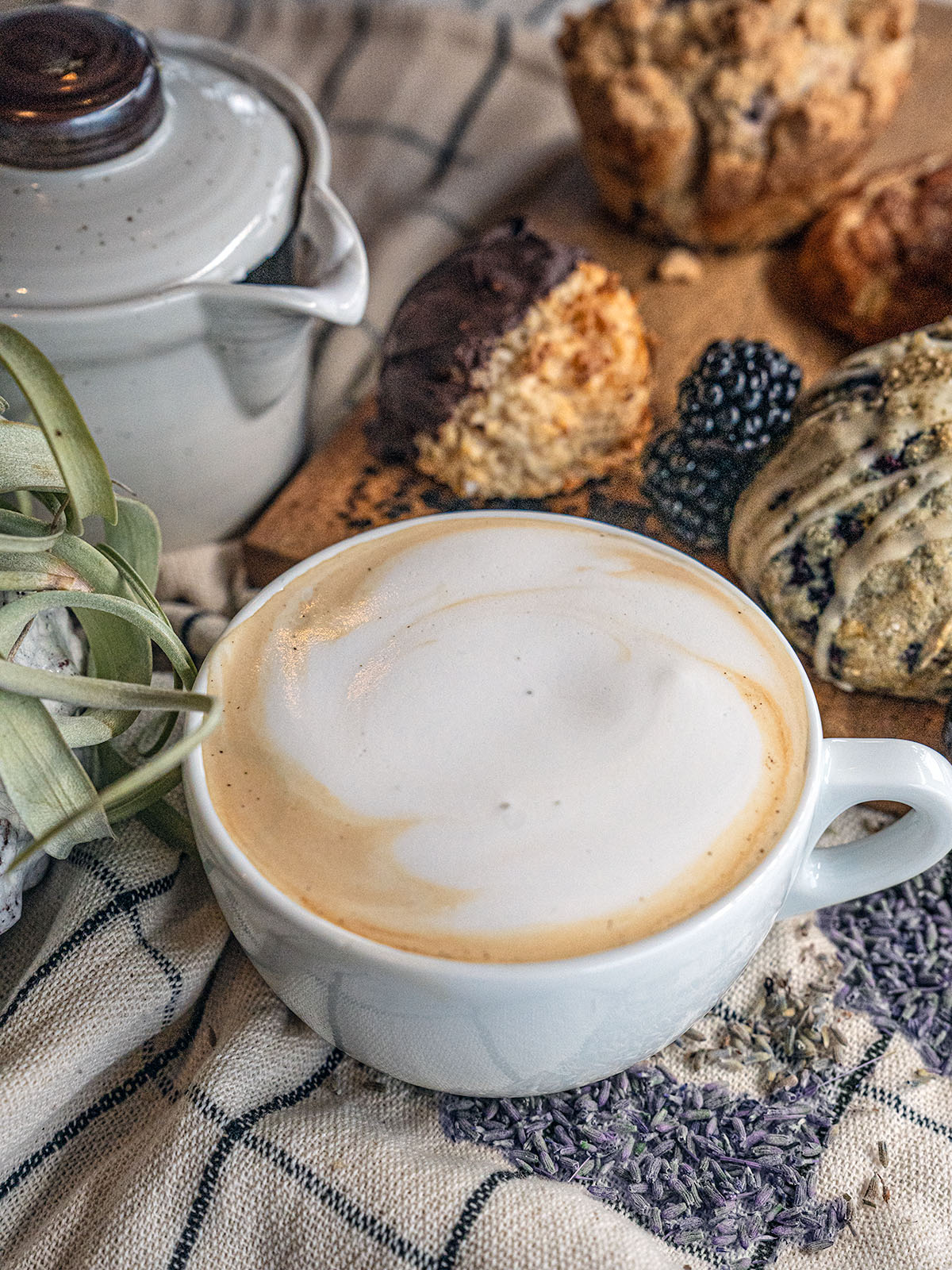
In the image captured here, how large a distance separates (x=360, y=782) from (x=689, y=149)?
1008 mm

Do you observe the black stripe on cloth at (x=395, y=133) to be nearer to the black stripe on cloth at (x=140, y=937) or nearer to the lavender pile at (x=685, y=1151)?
the black stripe on cloth at (x=140, y=937)

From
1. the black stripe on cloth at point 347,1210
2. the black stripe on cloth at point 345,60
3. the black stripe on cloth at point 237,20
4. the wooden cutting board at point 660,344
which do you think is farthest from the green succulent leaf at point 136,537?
the black stripe on cloth at point 237,20

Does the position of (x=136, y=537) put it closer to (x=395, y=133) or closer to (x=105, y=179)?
(x=105, y=179)

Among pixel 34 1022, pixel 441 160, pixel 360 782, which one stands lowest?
pixel 34 1022

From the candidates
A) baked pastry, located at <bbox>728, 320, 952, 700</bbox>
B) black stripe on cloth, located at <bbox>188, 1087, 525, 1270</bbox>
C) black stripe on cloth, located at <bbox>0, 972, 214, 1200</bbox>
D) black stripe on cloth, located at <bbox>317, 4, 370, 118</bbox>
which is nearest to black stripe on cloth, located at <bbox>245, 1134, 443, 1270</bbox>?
black stripe on cloth, located at <bbox>188, 1087, 525, 1270</bbox>

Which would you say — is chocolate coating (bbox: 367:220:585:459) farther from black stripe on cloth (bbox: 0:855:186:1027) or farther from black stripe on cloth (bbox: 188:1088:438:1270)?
black stripe on cloth (bbox: 188:1088:438:1270)

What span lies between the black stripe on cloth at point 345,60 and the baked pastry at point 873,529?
97cm

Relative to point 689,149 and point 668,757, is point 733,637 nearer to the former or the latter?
point 668,757

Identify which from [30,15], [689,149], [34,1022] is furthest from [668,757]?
[689,149]

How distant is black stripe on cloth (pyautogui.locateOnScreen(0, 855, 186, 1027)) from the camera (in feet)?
2.41

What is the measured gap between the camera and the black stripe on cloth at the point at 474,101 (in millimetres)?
1561

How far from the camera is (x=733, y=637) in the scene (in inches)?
27.6

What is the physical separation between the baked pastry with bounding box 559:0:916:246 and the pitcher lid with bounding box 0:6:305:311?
54cm

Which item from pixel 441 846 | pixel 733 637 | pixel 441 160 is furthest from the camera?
pixel 441 160
